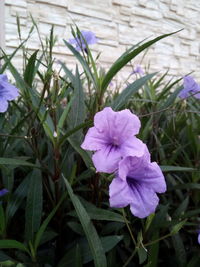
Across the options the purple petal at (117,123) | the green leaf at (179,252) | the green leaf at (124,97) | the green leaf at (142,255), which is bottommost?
the green leaf at (179,252)

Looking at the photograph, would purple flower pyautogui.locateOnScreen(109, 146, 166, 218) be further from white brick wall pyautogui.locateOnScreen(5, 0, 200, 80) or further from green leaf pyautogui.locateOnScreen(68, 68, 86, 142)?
white brick wall pyautogui.locateOnScreen(5, 0, 200, 80)

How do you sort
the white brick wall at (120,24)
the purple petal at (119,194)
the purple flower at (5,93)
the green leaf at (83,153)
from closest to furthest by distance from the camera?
the purple petal at (119,194) → the green leaf at (83,153) → the purple flower at (5,93) → the white brick wall at (120,24)

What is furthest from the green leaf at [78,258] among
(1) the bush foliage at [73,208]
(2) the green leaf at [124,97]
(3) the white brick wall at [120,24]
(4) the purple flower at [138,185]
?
(3) the white brick wall at [120,24]

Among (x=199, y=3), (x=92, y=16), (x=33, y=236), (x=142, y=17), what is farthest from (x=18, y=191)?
(x=199, y=3)

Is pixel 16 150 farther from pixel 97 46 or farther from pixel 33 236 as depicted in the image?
pixel 97 46

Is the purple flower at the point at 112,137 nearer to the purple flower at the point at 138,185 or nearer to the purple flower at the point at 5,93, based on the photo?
the purple flower at the point at 138,185

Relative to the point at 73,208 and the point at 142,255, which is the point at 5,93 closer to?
the point at 73,208

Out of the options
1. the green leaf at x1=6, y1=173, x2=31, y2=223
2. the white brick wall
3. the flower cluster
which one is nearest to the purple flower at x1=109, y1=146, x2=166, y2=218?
the flower cluster
